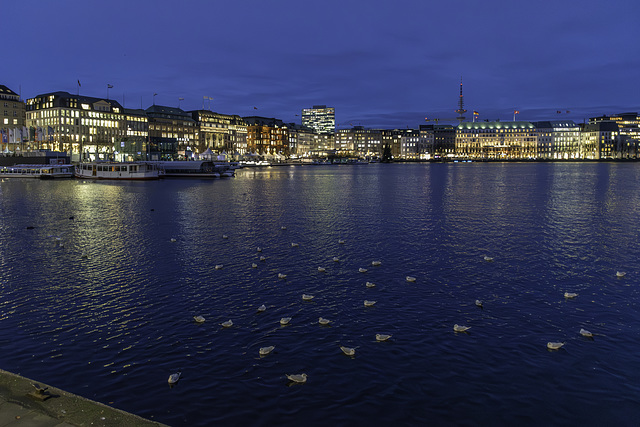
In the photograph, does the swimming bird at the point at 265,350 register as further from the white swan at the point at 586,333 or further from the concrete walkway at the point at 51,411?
the white swan at the point at 586,333

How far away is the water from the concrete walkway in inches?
76.6

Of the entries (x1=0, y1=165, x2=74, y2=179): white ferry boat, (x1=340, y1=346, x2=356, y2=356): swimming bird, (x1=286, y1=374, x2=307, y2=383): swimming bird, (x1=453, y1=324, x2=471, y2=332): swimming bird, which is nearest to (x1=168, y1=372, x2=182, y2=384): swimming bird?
(x1=286, y1=374, x2=307, y2=383): swimming bird

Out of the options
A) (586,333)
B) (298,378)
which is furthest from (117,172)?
(586,333)

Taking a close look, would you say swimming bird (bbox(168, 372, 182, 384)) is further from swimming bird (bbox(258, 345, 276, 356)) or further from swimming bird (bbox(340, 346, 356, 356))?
swimming bird (bbox(340, 346, 356, 356))

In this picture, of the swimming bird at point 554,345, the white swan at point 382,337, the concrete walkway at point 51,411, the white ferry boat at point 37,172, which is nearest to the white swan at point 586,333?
the swimming bird at point 554,345

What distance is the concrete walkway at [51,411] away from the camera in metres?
8.62

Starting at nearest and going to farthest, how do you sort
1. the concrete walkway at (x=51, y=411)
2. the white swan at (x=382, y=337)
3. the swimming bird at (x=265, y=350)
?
the concrete walkway at (x=51, y=411)
the swimming bird at (x=265, y=350)
the white swan at (x=382, y=337)

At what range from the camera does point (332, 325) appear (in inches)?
662

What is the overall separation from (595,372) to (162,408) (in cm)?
1154

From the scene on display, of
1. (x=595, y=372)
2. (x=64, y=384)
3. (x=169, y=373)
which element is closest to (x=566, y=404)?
(x=595, y=372)

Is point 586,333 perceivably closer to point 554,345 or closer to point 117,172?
point 554,345

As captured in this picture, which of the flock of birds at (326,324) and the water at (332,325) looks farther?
the flock of birds at (326,324)

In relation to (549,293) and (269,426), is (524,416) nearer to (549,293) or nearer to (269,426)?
(269,426)

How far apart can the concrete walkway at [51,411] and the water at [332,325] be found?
1.95 m
